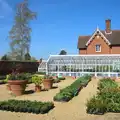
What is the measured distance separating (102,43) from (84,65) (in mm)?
11403

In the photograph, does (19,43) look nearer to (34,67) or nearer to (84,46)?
(34,67)

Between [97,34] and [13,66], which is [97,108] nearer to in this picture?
[13,66]

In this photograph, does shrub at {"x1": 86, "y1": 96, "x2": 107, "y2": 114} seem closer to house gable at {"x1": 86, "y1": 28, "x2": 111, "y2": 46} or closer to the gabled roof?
the gabled roof

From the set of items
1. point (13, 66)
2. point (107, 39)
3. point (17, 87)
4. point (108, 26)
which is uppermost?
point (108, 26)

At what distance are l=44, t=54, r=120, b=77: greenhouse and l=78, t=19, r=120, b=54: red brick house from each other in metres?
10.1

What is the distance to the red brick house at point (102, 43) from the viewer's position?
39906mm

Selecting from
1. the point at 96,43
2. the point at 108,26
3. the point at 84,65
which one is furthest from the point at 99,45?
the point at 84,65

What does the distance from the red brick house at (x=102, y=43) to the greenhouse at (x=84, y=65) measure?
33.1 feet

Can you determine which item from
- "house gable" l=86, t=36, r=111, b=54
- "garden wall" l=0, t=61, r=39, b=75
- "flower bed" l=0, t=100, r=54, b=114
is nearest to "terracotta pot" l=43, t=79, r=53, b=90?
"flower bed" l=0, t=100, r=54, b=114

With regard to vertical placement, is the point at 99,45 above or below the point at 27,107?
above

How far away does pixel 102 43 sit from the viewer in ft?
134

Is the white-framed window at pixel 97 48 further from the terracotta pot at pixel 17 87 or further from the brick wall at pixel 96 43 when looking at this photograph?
the terracotta pot at pixel 17 87

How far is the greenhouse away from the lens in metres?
29.2

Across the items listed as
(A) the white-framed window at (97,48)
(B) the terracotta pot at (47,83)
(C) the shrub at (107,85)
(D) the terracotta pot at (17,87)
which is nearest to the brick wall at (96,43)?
(A) the white-framed window at (97,48)
